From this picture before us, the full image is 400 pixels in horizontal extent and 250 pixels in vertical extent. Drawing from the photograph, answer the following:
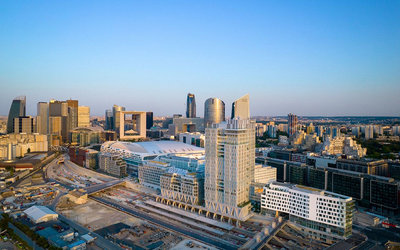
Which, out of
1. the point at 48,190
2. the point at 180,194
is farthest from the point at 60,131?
the point at 180,194

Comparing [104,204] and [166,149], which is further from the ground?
[166,149]

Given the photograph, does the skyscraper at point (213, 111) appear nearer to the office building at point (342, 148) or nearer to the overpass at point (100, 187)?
the office building at point (342, 148)

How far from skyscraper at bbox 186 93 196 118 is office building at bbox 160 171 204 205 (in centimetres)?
10129

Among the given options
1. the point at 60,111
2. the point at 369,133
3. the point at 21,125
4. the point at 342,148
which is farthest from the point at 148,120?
the point at 342,148

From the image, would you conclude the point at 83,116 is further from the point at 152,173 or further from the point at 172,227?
the point at 172,227

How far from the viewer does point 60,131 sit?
92.2 meters

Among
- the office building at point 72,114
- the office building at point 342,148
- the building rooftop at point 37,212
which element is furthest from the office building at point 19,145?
the office building at point 342,148

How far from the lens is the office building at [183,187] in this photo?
29.8 m

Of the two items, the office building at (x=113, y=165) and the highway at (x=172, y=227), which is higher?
the office building at (x=113, y=165)

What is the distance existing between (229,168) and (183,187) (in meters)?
6.22

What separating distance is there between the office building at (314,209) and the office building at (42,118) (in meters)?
85.4

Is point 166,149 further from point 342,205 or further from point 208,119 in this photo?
point 208,119

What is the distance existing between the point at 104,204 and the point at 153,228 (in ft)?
31.2

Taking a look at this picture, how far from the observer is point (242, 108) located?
97.3 feet
